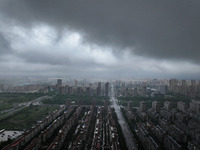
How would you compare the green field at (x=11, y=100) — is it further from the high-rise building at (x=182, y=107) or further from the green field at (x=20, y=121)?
the high-rise building at (x=182, y=107)

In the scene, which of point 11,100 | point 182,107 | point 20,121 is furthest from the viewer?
point 11,100

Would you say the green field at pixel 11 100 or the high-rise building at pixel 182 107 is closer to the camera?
the high-rise building at pixel 182 107

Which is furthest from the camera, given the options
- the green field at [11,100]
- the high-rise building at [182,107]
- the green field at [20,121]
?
the green field at [11,100]

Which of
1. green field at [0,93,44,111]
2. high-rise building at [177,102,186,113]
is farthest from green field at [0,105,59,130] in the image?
high-rise building at [177,102,186,113]

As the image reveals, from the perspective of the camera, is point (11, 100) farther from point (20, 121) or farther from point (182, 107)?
point (182, 107)

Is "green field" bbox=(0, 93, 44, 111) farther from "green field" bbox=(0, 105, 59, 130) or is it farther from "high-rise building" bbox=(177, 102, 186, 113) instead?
"high-rise building" bbox=(177, 102, 186, 113)

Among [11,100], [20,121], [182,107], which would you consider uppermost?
[182,107]

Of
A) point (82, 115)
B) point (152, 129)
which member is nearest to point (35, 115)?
point (82, 115)

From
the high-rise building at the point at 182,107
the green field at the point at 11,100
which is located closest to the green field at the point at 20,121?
the green field at the point at 11,100

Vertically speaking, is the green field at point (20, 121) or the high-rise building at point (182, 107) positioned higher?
the high-rise building at point (182, 107)

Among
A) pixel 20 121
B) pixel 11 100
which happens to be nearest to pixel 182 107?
pixel 20 121

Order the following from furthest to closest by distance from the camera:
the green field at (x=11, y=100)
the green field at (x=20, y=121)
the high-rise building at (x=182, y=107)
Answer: the green field at (x=11, y=100)
the high-rise building at (x=182, y=107)
the green field at (x=20, y=121)

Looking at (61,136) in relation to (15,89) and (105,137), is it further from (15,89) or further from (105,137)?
(15,89)
